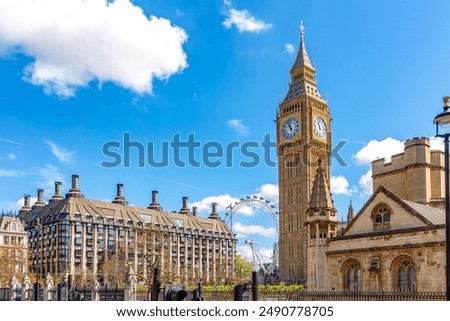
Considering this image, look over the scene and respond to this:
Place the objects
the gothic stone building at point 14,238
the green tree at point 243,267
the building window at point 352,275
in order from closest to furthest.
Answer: the building window at point 352,275 < the gothic stone building at point 14,238 < the green tree at point 243,267

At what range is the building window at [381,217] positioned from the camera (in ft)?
106

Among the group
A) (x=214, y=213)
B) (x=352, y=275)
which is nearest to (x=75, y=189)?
(x=214, y=213)

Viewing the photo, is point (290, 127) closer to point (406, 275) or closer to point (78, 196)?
point (78, 196)

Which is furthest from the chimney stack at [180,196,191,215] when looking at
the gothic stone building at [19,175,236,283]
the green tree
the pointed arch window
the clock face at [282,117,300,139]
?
the pointed arch window

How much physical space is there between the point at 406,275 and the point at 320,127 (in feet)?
279

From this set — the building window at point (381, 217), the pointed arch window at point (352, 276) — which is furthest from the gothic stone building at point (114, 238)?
the building window at point (381, 217)

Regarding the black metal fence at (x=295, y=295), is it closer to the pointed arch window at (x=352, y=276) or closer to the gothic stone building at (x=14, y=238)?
the pointed arch window at (x=352, y=276)

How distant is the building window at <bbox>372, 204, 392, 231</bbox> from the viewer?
32.3 metres

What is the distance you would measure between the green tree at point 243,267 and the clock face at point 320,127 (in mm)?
38228

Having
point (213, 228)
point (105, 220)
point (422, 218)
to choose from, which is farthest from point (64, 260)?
point (422, 218)

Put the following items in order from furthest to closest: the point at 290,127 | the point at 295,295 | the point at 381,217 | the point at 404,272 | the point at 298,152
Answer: the point at 290,127 < the point at 298,152 < the point at 381,217 < the point at 404,272 < the point at 295,295

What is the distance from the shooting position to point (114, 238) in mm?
111438

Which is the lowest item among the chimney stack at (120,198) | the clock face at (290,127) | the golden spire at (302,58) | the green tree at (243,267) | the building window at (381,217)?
the green tree at (243,267)
